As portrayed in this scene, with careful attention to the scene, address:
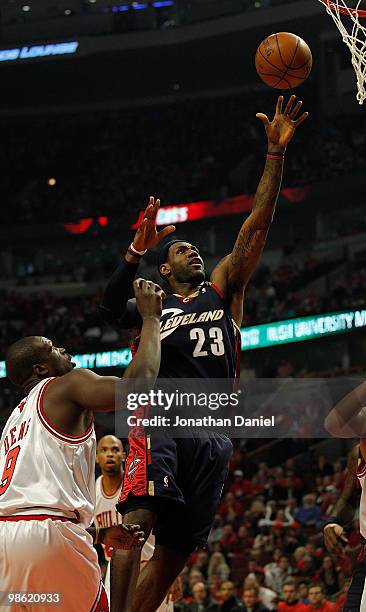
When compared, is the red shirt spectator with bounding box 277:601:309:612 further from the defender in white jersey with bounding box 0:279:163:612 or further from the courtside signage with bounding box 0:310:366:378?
the courtside signage with bounding box 0:310:366:378

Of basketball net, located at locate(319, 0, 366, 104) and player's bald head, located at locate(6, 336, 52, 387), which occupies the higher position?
basketball net, located at locate(319, 0, 366, 104)

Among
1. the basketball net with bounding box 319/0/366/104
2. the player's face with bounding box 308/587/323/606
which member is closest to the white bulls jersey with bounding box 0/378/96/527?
the basketball net with bounding box 319/0/366/104

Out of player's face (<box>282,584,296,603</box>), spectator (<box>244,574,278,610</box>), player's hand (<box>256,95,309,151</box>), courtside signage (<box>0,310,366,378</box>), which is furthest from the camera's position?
courtside signage (<box>0,310,366,378</box>)

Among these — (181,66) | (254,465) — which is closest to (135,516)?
(254,465)

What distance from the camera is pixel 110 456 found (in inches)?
292

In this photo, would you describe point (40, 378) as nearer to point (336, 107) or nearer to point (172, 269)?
point (172, 269)

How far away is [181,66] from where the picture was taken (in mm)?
27828

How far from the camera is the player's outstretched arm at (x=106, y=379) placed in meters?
4.05

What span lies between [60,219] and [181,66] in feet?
19.1

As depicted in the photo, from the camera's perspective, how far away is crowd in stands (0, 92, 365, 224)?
1024 inches

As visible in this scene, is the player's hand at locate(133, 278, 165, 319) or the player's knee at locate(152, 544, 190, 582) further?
the player's knee at locate(152, 544, 190, 582)

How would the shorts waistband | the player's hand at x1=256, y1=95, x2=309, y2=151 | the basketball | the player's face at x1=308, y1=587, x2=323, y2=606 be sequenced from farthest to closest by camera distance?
the player's face at x1=308, y1=587, x2=323, y2=606 → the basketball → the player's hand at x1=256, y1=95, x2=309, y2=151 → the shorts waistband

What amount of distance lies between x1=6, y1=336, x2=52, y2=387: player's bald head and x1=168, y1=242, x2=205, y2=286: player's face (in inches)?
46.9

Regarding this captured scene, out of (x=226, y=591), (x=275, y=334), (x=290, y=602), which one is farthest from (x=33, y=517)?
(x=275, y=334)
